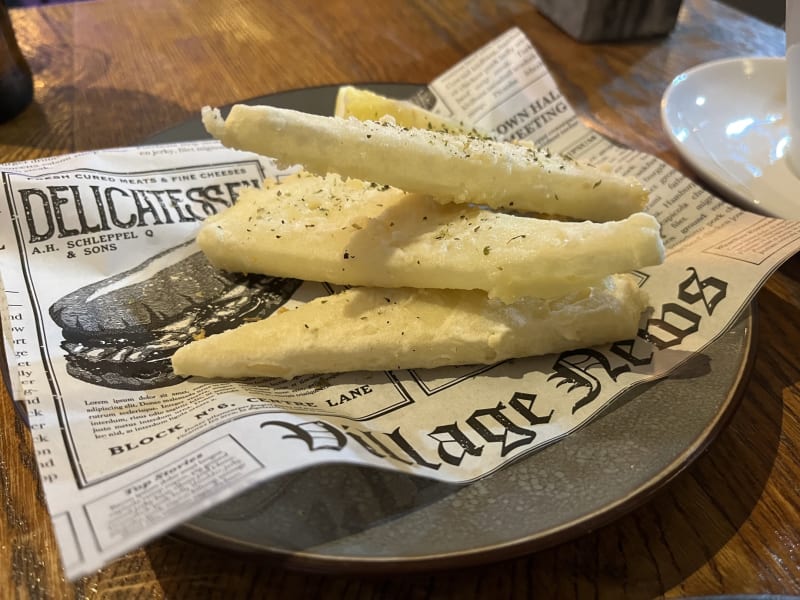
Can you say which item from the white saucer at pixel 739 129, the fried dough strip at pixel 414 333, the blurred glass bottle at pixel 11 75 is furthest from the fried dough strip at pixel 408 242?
the blurred glass bottle at pixel 11 75

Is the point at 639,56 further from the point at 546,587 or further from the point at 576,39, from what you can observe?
the point at 546,587

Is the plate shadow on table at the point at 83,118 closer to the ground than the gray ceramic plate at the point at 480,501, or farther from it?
farther from it

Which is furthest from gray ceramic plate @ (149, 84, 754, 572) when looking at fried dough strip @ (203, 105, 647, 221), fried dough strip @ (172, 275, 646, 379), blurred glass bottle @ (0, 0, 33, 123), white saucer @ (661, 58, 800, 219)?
blurred glass bottle @ (0, 0, 33, 123)

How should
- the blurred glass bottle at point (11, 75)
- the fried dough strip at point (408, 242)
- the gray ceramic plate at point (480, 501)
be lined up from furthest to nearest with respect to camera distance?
the blurred glass bottle at point (11, 75) < the fried dough strip at point (408, 242) < the gray ceramic plate at point (480, 501)

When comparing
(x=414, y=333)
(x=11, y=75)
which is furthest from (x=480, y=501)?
(x=11, y=75)

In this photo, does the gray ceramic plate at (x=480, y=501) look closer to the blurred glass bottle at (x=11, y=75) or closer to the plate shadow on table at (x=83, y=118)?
the plate shadow on table at (x=83, y=118)

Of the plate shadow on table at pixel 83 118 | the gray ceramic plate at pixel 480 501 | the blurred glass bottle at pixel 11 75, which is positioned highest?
the blurred glass bottle at pixel 11 75

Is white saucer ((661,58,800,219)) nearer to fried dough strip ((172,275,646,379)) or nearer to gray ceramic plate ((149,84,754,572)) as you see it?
fried dough strip ((172,275,646,379))
